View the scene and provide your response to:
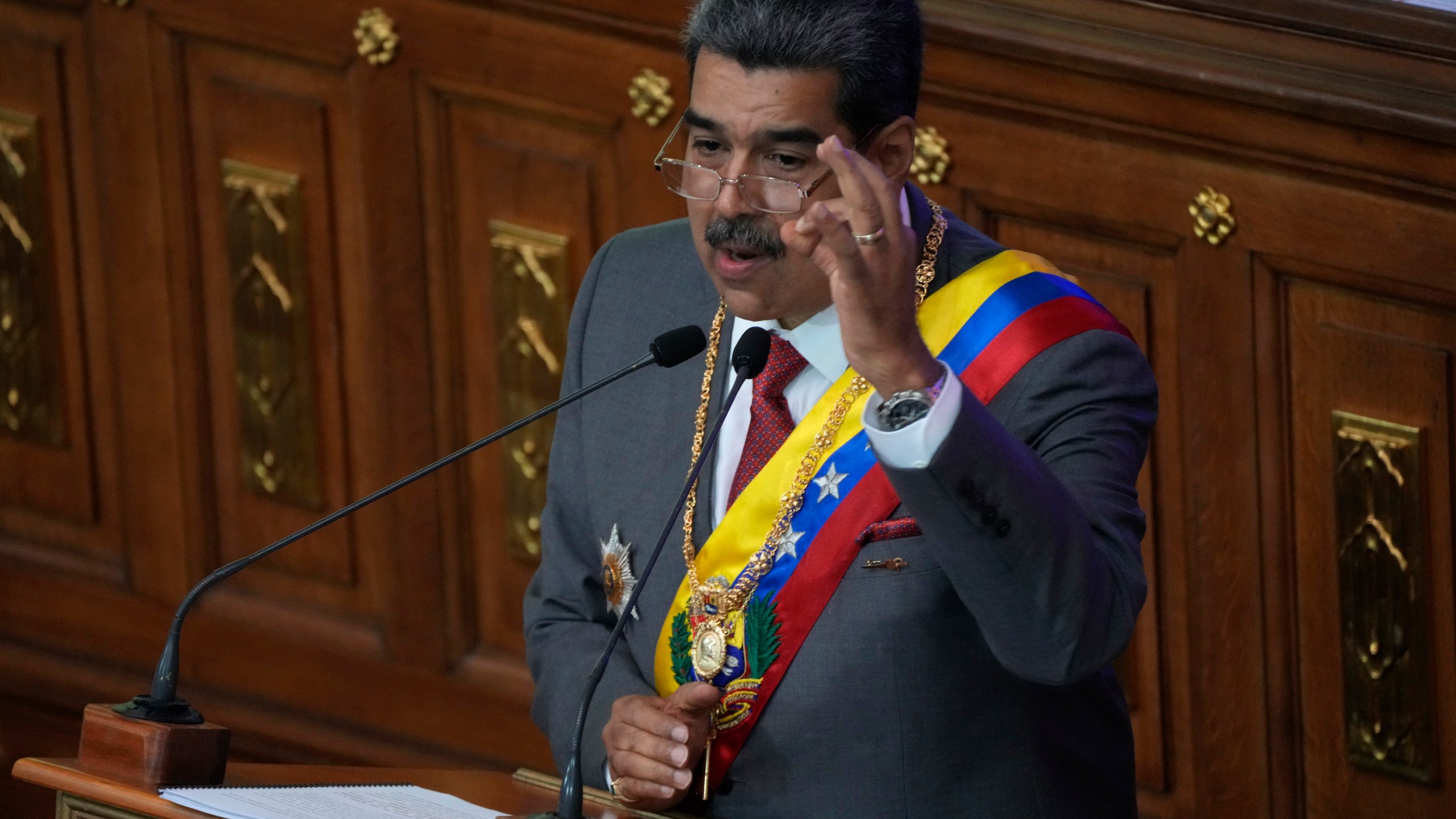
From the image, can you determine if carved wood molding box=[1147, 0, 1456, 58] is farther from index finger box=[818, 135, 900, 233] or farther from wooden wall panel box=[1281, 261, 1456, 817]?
index finger box=[818, 135, 900, 233]

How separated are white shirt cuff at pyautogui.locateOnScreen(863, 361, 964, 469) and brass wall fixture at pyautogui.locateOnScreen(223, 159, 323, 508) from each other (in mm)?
2122

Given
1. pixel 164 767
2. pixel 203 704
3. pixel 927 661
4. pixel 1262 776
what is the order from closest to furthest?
pixel 164 767 < pixel 927 661 < pixel 1262 776 < pixel 203 704

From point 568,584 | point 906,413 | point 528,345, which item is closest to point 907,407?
point 906,413

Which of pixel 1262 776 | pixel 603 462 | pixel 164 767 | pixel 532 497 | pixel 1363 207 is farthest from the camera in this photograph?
pixel 532 497

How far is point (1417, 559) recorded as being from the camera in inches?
108

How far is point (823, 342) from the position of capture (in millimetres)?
2094

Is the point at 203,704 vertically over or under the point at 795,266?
under

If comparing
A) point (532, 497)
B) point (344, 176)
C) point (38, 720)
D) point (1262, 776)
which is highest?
point (344, 176)

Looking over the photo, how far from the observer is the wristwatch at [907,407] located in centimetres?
165

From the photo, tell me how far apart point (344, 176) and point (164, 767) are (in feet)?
6.16

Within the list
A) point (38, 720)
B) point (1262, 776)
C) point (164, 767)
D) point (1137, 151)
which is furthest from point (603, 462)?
point (38, 720)

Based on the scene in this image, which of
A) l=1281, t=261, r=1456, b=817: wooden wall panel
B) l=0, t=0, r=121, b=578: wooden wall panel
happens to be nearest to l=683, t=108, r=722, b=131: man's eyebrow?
l=1281, t=261, r=1456, b=817: wooden wall panel

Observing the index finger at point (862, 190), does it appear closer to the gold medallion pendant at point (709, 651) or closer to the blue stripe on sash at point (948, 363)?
the blue stripe on sash at point (948, 363)

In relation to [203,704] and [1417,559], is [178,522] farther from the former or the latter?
[1417,559]
